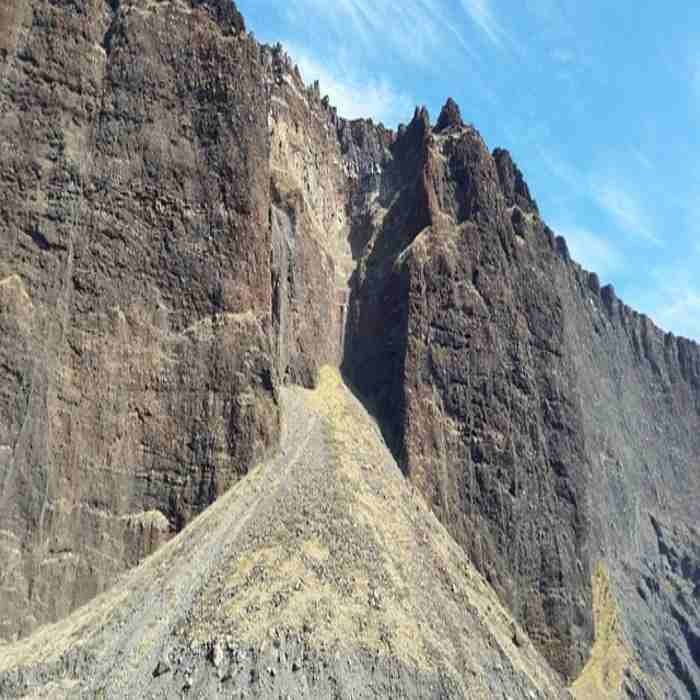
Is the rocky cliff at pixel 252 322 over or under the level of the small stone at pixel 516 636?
over

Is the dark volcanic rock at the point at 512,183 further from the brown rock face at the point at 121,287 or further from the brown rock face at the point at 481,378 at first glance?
the brown rock face at the point at 121,287

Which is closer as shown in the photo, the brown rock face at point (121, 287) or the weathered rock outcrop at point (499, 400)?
the brown rock face at point (121, 287)

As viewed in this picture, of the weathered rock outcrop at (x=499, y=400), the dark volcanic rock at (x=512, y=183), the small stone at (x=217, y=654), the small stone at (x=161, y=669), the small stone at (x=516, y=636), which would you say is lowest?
the small stone at (x=161, y=669)

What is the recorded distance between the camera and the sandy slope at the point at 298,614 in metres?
52.9

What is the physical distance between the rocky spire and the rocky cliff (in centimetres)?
24

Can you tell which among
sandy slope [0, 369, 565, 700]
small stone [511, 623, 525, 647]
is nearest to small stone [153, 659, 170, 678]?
sandy slope [0, 369, 565, 700]

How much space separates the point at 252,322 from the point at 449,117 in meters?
32.3

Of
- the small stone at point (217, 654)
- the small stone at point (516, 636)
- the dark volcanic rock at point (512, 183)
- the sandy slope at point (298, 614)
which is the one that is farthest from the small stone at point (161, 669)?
the dark volcanic rock at point (512, 183)

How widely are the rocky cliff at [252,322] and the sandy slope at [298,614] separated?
260 cm

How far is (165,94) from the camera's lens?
7269 centimetres

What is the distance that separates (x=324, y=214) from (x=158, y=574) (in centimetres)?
3994

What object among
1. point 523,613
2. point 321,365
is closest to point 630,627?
point 523,613

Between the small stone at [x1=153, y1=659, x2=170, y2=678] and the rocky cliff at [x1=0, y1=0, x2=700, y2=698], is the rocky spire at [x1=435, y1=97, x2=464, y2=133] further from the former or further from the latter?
the small stone at [x1=153, y1=659, x2=170, y2=678]

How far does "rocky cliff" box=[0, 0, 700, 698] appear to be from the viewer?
203 feet
